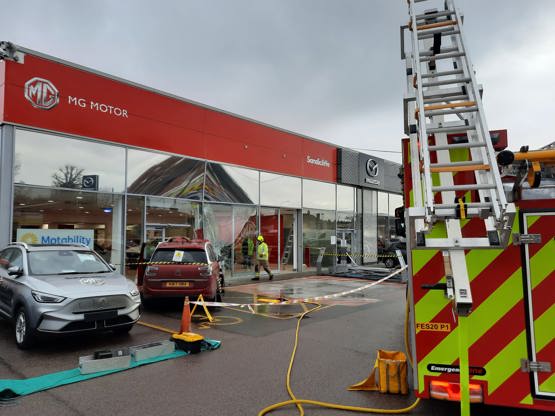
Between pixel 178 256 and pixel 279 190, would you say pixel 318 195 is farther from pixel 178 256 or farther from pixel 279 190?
→ pixel 178 256

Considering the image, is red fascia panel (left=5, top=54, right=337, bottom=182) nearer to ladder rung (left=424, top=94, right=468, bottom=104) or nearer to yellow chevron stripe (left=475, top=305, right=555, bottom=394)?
ladder rung (left=424, top=94, right=468, bottom=104)

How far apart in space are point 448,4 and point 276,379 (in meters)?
5.04

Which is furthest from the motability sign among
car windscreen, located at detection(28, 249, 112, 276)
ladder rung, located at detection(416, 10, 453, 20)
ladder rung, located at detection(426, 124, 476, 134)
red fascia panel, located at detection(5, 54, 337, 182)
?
ladder rung, located at detection(426, 124, 476, 134)

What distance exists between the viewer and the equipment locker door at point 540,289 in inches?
140

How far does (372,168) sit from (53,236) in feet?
63.6

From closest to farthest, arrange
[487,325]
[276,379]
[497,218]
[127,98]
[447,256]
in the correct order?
1. [497,218]
2. [447,256]
3. [487,325]
4. [276,379]
5. [127,98]

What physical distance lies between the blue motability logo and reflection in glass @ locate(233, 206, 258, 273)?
6.52m

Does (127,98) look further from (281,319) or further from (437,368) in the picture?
(437,368)

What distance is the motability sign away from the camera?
1152 cm

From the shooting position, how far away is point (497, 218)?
10.0ft

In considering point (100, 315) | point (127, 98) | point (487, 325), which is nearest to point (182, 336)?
point (100, 315)

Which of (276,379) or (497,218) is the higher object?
(497,218)

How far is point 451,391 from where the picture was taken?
12.1ft

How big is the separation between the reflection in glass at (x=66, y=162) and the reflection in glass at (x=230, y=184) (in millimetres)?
A: 3767
